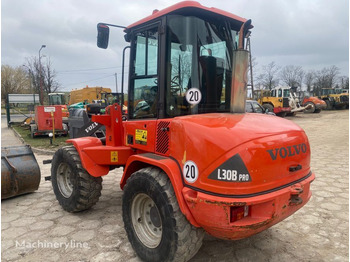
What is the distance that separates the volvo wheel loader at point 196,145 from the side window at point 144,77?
12 mm

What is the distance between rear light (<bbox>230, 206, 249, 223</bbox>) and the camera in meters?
2.21

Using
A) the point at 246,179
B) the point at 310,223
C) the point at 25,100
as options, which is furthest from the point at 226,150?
the point at 25,100

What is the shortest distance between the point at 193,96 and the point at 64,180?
275 centimetres

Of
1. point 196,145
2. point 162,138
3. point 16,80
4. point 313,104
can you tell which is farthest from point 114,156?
point 16,80

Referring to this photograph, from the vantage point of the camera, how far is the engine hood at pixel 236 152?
2.17 metres

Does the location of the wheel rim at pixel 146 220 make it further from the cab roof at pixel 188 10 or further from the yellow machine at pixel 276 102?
the yellow machine at pixel 276 102

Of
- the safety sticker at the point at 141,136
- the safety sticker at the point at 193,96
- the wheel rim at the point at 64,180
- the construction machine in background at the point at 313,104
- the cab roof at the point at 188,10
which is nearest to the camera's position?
the cab roof at the point at 188,10

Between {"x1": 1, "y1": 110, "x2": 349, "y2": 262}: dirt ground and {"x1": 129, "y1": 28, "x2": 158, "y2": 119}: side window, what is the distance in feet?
5.26

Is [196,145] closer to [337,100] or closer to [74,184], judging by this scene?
[74,184]

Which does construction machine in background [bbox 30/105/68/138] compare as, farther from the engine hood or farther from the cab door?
the engine hood

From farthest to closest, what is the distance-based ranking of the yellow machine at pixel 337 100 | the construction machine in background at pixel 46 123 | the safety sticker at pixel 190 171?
1. the yellow machine at pixel 337 100
2. the construction machine in background at pixel 46 123
3. the safety sticker at pixel 190 171

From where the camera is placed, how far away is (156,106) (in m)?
2.90

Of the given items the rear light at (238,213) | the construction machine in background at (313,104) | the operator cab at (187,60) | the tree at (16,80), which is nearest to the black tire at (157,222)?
the rear light at (238,213)

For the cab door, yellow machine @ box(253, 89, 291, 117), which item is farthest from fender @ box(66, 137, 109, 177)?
yellow machine @ box(253, 89, 291, 117)
